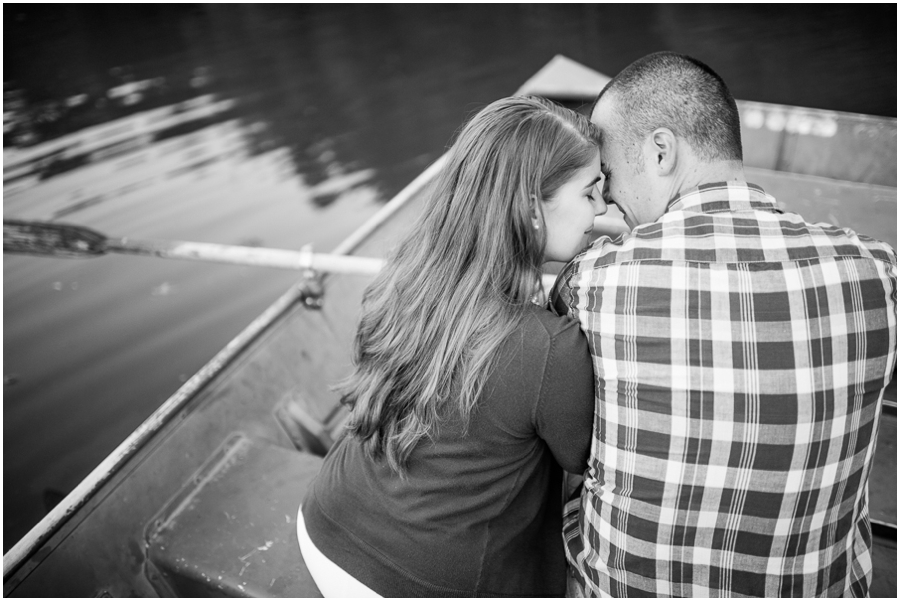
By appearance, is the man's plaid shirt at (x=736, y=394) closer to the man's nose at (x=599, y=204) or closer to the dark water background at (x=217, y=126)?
the man's nose at (x=599, y=204)

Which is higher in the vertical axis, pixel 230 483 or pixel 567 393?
pixel 567 393

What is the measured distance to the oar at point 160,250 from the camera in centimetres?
261

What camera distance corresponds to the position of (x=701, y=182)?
4.46 ft

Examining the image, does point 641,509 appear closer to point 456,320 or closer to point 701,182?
point 456,320

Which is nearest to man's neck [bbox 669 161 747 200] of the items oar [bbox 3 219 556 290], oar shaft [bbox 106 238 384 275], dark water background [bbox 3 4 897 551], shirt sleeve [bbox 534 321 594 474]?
shirt sleeve [bbox 534 321 594 474]

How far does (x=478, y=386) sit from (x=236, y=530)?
1.06 meters

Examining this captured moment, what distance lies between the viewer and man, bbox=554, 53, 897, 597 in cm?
108

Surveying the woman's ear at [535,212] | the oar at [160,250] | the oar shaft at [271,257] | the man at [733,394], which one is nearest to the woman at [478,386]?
the woman's ear at [535,212]

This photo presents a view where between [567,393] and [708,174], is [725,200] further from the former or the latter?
[567,393]

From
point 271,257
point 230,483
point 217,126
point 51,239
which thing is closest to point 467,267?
point 230,483

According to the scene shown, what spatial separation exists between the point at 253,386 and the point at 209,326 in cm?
245

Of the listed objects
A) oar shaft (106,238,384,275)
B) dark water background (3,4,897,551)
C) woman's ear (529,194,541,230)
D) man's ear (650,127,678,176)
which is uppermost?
man's ear (650,127,678,176)

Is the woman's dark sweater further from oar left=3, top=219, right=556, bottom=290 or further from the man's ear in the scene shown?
oar left=3, top=219, right=556, bottom=290

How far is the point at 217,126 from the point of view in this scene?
8.88 meters
